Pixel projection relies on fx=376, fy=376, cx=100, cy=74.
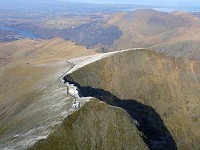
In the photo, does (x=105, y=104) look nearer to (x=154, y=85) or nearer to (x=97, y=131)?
(x=97, y=131)

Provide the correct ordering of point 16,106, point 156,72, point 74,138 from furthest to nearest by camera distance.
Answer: point 156,72, point 16,106, point 74,138

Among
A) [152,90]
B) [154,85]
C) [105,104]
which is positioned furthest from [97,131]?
[154,85]

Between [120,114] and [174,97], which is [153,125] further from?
[120,114]

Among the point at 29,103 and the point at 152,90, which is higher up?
the point at 29,103

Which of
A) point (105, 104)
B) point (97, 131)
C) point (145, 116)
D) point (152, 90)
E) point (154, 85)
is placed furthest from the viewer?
point (154, 85)

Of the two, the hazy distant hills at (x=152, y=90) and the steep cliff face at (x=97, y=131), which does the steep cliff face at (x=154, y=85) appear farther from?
the steep cliff face at (x=97, y=131)

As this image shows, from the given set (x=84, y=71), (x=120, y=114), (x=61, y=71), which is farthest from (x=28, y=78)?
(x=120, y=114)

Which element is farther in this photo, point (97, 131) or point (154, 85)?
point (154, 85)
